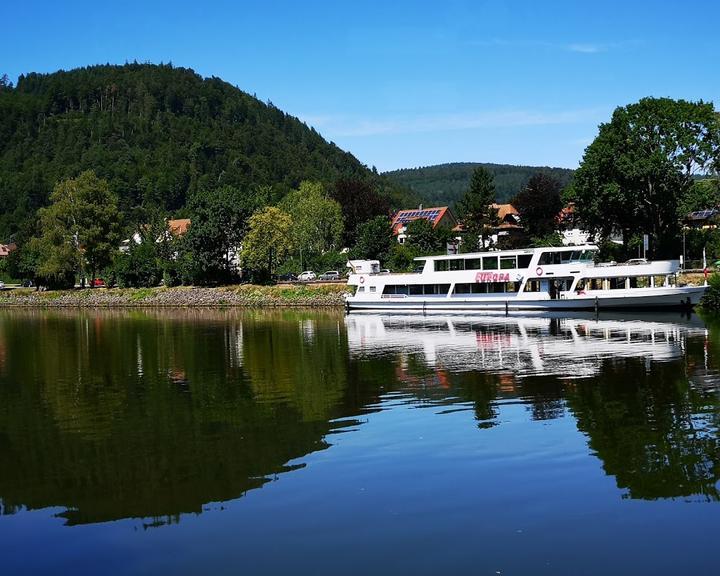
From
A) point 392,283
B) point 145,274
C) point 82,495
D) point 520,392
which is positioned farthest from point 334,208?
point 82,495

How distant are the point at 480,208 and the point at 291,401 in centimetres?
8475

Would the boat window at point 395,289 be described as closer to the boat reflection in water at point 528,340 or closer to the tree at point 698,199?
the boat reflection in water at point 528,340

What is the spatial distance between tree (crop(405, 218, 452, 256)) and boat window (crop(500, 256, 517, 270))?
3847 cm

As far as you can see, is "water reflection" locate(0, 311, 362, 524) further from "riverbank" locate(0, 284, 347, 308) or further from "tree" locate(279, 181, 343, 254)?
"tree" locate(279, 181, 343, 254)

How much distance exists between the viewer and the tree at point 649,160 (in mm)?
68062

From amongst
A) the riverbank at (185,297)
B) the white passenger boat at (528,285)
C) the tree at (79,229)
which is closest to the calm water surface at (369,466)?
the white passenger boat at (528,285)

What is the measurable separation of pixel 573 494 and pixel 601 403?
8395 millimetres

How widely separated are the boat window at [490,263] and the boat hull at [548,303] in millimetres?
2460

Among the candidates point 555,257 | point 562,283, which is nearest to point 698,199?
point 555,257

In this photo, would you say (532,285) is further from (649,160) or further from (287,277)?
(287,277)

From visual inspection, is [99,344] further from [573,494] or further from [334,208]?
[334,208]

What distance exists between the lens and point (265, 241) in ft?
293

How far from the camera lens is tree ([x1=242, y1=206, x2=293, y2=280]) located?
292ft

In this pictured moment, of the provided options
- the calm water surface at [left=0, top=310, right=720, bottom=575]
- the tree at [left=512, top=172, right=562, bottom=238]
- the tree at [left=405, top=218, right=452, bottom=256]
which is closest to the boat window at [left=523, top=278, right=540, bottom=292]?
the calm water surface at [left=0, top=310, right=720, bottom=575]
